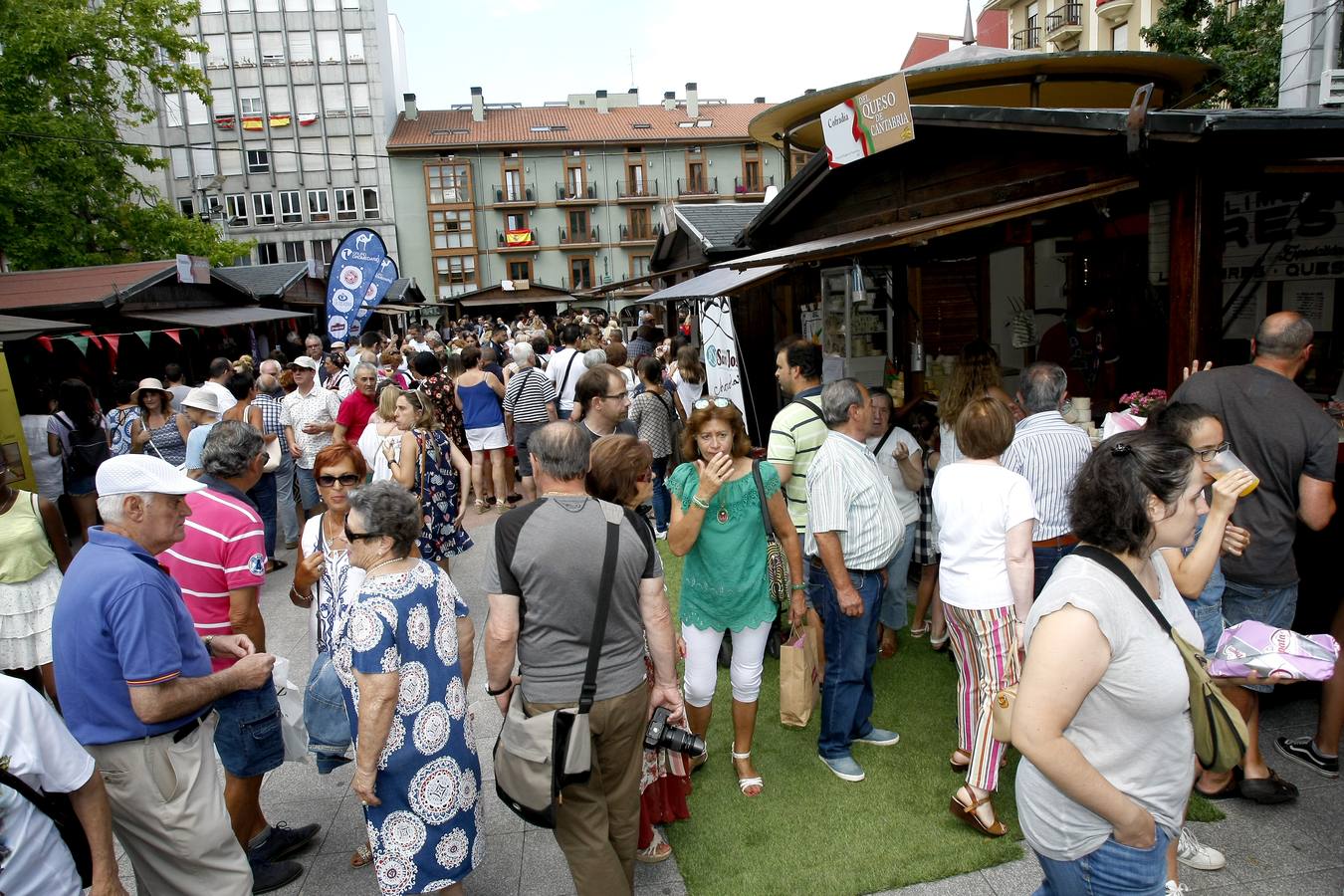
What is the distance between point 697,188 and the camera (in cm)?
5056

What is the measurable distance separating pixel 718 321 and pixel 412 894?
6856 mm

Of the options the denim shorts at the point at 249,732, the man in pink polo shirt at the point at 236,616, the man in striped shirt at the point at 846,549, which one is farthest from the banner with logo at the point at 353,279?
the man in striped shirt at the point at 846,549

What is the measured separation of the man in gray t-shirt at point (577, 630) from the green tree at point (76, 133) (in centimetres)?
1974

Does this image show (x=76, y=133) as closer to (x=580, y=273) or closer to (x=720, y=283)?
(x=720, y=283)

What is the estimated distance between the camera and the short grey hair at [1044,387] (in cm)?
389

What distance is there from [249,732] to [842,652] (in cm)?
241

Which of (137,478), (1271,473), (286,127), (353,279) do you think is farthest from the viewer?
(286,127)

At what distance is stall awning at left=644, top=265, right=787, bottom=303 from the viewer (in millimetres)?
7562

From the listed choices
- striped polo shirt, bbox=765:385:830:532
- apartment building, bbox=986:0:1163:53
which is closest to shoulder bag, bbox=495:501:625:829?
striped polo shirt, bbox=765:385:830:532

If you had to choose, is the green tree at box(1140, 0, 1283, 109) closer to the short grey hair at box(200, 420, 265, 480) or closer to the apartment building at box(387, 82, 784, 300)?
the short grey hair at box(200, 420, 265, 480)

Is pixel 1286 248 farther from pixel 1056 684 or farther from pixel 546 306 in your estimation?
pixel 546 306

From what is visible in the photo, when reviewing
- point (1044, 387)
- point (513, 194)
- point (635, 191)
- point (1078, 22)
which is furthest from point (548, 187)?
point (1044, 387)

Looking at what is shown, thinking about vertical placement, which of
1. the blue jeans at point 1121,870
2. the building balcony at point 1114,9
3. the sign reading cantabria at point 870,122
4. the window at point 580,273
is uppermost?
the building balcony at point 1114,9

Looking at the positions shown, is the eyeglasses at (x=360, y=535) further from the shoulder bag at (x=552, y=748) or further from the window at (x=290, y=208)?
the window at (x=290, y=208)
